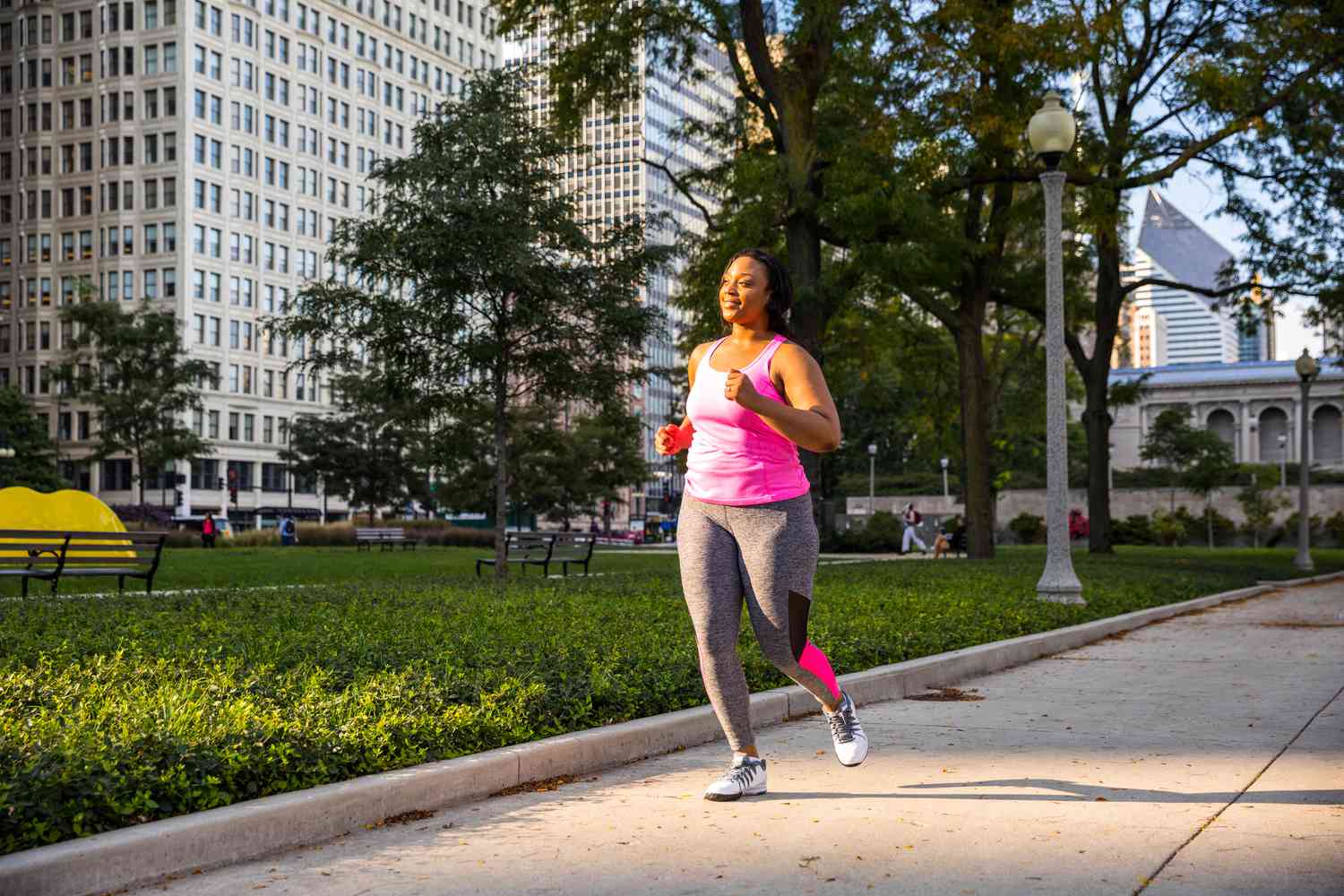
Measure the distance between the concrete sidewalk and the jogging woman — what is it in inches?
24.1

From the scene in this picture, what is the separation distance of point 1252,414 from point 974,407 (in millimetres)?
94904

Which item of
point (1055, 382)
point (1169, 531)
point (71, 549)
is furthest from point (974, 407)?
point (1169, 531)

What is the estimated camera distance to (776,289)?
17.2ft

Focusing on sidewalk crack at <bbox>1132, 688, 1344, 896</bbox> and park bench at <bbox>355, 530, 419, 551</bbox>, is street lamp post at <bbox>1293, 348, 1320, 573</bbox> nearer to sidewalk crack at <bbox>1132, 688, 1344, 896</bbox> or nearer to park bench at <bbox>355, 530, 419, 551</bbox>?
park bench at <bbox>355, 530, 419, 551</bbox>

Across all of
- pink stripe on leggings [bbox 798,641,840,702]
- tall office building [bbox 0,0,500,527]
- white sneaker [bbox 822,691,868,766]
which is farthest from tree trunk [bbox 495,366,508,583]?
tall office building [bbox 0,0,500,527]

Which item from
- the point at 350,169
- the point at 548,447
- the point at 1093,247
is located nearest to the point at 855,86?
the point at 548,447

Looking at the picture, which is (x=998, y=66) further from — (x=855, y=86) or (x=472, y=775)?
(x=472, y=775)

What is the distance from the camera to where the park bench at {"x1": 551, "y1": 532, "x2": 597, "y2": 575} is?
2260cm

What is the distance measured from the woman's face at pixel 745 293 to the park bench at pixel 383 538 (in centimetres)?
3683

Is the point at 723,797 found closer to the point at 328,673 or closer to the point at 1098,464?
the point at 328,673

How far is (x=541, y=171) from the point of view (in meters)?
19.0

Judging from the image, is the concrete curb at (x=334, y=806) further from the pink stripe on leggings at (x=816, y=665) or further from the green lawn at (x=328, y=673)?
the pink stripe on leggings at (x=816, y=665)

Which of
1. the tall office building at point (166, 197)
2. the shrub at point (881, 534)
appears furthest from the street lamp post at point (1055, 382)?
the tall office building at point (166, 197)

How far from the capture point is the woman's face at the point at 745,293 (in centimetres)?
518
